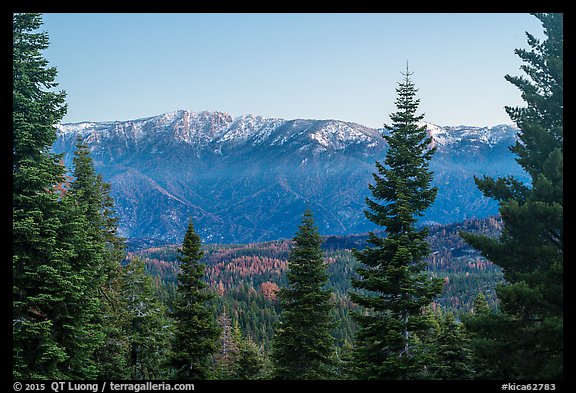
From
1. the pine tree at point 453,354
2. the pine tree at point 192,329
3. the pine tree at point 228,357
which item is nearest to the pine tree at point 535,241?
the pine tree at point 453,354

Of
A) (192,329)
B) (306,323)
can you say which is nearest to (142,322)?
(192,329)

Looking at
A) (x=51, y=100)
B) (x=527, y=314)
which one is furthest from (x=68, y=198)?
(x=527, y=314)

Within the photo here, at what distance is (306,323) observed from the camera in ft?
87.5

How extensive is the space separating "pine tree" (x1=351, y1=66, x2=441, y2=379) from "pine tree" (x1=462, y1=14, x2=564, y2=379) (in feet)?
9.81

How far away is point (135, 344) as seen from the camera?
34.7m

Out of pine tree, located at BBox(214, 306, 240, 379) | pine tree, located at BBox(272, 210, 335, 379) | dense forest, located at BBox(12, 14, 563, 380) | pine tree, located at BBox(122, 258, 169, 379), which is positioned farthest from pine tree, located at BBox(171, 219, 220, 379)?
pine tree, located at BBox(214, 306, 240, 379)

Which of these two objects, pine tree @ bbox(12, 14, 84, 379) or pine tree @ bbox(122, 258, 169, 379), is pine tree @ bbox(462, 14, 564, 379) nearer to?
pine tree @ bbox(12, 14, 84, 379)

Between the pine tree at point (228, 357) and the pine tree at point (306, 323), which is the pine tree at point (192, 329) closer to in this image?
the pine tree at point (306, 323)

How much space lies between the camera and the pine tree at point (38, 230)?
18375 millimetres

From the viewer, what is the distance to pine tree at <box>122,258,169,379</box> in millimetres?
34531
